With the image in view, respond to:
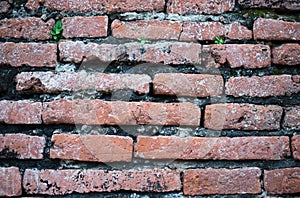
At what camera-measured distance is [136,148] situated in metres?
1.10

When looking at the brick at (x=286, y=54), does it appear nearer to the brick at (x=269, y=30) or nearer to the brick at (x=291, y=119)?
the brick at (x=269, y=30)

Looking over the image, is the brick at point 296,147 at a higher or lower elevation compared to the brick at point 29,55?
lower

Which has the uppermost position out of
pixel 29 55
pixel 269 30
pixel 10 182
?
pixel 269 30

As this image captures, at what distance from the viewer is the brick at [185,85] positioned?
112cm

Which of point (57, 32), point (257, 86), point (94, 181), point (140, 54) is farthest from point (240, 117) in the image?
point (57, 32)

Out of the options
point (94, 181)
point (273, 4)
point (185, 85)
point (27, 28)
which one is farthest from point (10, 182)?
point (273, 4)

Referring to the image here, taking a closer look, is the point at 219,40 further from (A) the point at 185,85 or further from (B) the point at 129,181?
(B) the point at 129,181

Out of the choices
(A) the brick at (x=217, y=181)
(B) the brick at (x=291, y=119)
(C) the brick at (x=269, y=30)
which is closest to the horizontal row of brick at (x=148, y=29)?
(C) the brick at (x=269, y=30)

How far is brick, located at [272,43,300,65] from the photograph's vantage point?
115 centimetres

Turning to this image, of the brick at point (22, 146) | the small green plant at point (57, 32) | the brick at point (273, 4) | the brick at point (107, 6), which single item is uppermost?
the brick at point (273, 4)

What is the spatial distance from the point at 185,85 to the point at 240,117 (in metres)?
0.19

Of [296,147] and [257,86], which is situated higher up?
[257,86]

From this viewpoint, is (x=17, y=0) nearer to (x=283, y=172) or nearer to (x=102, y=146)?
(x=102, y=146)

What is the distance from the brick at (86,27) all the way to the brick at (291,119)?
597 mm
